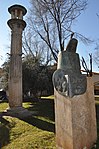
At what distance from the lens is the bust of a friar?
4730 mm

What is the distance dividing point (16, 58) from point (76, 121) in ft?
26.3

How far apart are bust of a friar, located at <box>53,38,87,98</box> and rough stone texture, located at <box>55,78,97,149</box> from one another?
15 centimetres

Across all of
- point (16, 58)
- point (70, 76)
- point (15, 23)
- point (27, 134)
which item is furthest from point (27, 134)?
point (15, 23)

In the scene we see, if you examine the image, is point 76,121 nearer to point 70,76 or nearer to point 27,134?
point 70,76

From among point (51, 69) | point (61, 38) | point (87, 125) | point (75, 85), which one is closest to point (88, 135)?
point (87, 125)

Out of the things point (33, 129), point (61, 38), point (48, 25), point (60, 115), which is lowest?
point (33, 129)

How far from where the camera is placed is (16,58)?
12.0m

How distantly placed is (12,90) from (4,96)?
1097 centimetres

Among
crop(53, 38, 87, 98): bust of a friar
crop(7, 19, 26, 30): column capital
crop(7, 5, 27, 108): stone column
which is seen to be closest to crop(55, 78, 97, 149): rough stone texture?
crop(53, 38, 87, 98): bust of a friar

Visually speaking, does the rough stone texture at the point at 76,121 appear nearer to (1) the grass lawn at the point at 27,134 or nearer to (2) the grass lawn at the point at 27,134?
(2) the grass lawn at the point at 27,134

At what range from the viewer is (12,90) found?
11664 millimetres

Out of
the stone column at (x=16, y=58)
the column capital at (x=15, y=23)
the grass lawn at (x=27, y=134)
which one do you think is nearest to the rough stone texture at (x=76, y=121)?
the grass lawn at (x=27, y=134)

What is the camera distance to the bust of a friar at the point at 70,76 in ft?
15.5

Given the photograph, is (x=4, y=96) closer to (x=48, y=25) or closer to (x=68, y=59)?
(x=48, y=25)
